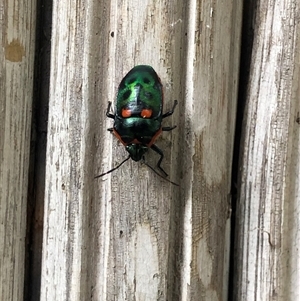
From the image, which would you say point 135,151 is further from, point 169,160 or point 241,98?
point 241,98

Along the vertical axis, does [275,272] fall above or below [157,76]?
below

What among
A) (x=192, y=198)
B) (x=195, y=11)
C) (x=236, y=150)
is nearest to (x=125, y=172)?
(x=192, y=198)

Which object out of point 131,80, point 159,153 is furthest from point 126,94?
point 159,153

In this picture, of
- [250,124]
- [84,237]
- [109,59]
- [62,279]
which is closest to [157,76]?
[109,59]

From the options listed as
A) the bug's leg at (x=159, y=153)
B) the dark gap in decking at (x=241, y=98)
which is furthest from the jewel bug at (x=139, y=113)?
the dark gap in decking at (x=241, y=98)

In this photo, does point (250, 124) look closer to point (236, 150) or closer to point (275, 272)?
point (236, 150)

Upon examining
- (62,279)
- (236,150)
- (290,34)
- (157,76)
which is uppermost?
(290,34)
